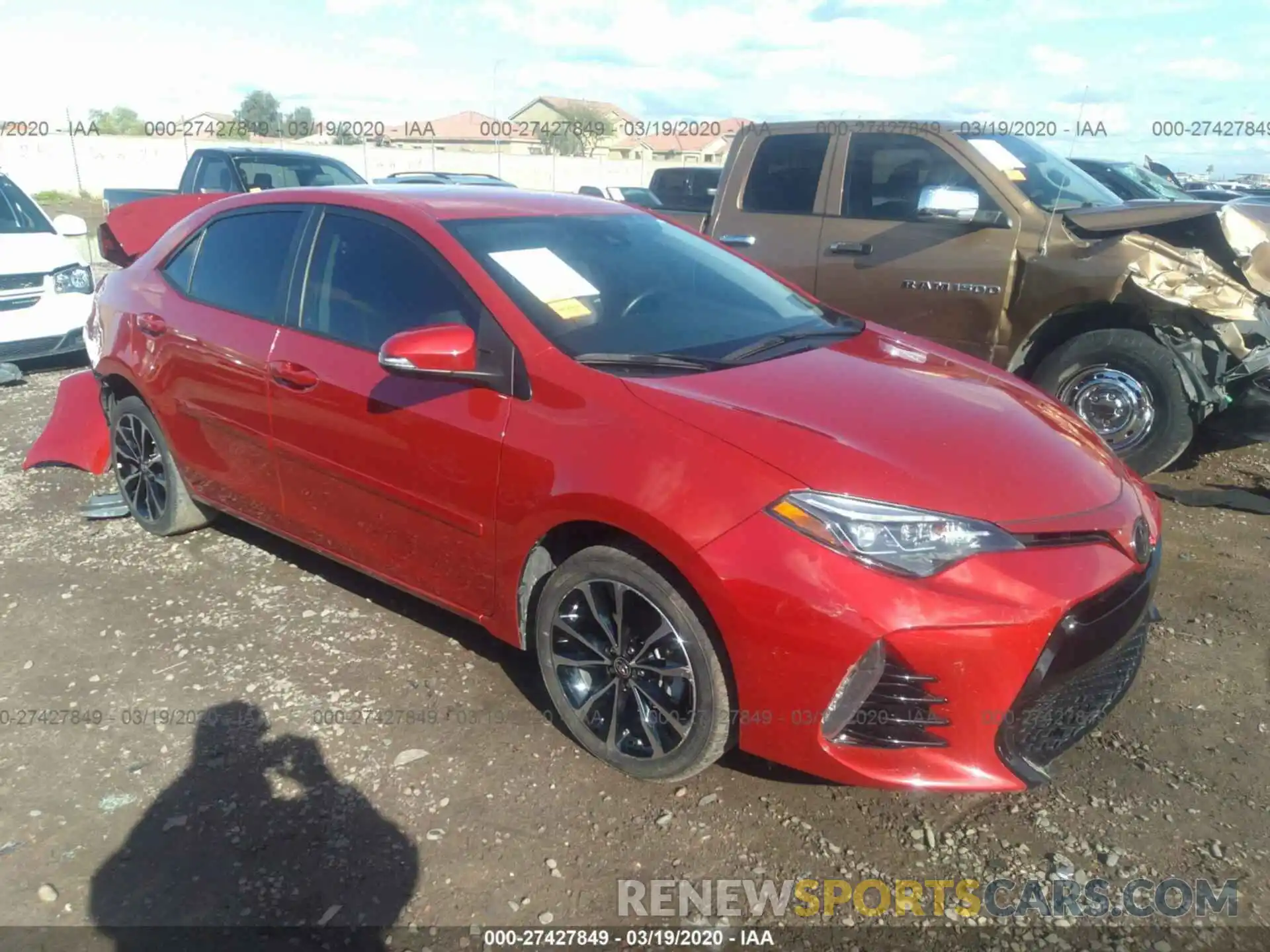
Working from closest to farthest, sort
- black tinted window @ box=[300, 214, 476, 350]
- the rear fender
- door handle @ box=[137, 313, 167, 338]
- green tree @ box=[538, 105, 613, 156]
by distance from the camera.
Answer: black tinted window @ box=[300, 214, 476, 350] < door handle @ box=[137, 313, 167, 338] < the rear fender < green tree @ box=[538, 105, 613, 156]

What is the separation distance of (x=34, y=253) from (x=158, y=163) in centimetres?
2599

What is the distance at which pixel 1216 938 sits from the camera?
228 centimetres

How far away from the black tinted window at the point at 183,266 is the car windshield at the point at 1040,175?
4196 millimetres

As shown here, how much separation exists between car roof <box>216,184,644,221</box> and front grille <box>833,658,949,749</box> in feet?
6.94

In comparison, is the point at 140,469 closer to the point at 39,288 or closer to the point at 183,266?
the point at 183,266

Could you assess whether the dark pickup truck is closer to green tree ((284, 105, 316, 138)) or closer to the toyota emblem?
the toyota emblem

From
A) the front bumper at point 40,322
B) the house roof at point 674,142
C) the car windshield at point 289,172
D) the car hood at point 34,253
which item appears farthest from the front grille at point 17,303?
the house roof at point 674,142

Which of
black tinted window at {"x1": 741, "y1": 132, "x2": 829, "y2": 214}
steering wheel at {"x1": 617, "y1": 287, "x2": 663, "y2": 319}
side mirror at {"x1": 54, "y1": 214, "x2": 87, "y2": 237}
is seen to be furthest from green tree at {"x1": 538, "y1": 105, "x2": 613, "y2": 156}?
steering wheel at {"x1": 617, "y1": 287, "x2": 663, "y2": 319}

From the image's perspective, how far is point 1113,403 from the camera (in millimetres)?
5156

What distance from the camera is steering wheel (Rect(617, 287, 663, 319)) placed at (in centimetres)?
322

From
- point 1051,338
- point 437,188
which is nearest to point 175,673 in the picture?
point 437,188

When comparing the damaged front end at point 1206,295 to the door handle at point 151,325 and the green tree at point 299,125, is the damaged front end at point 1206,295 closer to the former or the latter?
the door handle at point 151,325

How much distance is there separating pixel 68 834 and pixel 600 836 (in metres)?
1.47

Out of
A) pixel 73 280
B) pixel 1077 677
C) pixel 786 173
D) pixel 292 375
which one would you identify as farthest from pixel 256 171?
pixel 1077 677
